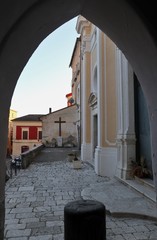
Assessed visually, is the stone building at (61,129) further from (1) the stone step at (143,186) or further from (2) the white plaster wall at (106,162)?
(1) the stone step at (143,186)

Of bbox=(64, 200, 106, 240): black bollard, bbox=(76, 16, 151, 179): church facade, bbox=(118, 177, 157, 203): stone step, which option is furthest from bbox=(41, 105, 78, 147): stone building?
bbox=(64, 200, 106, 240): black bollard

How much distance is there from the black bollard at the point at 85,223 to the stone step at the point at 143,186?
2704 millimetres

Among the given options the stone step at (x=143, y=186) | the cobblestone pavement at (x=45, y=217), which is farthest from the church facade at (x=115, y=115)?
the cobblestone pavement at (x=45, y=217)

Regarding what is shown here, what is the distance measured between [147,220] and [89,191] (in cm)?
242

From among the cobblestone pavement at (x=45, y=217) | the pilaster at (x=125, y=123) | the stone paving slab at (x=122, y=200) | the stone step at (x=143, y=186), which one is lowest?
the cobblestone pavement at (x=45, y=217)

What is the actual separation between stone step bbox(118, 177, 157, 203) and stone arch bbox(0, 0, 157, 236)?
3960 millimetres

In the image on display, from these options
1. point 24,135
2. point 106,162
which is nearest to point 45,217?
→ point 106,162

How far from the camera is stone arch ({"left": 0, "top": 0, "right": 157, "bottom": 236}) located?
6.02 feet

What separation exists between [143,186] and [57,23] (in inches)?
208

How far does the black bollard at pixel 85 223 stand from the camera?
2859 millimetres

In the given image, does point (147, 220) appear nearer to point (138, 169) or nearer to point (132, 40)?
point (138, 169)

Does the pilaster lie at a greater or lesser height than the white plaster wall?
greater

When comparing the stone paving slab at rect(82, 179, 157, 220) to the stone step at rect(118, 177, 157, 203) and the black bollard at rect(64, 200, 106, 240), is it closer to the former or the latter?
the stone step at rect(118, 177, 157, 203)

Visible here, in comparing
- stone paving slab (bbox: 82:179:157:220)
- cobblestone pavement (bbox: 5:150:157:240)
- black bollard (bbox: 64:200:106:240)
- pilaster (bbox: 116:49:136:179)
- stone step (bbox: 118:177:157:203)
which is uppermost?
pilaster (bbox: 116:49:136:179)
